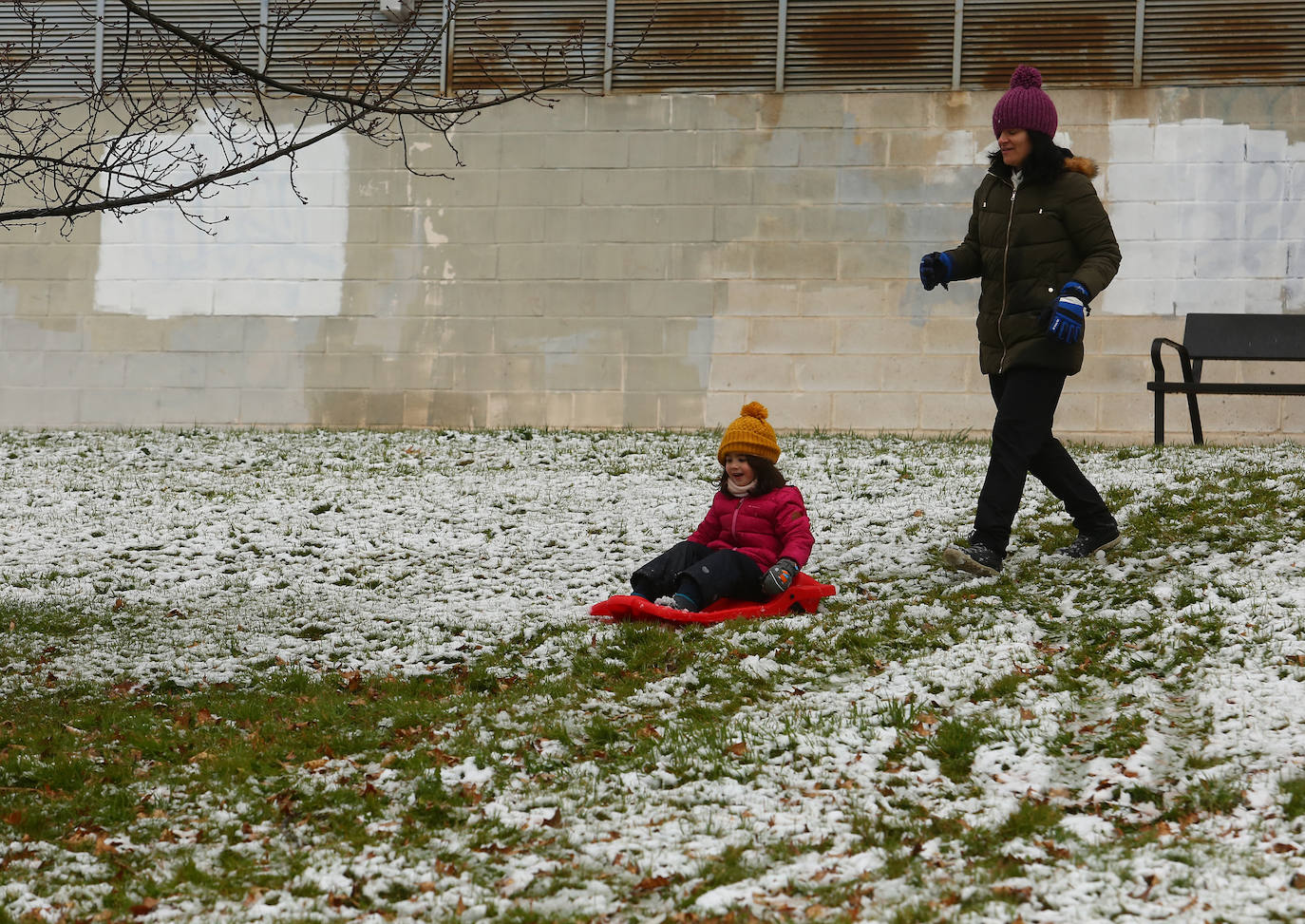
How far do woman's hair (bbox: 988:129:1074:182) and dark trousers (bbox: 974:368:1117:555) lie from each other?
0.83 metres

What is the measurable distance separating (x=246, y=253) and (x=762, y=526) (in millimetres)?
7699

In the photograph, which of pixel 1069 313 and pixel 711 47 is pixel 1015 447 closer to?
pixel 1069 313

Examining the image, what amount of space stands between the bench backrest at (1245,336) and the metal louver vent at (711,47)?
4073 millimetres

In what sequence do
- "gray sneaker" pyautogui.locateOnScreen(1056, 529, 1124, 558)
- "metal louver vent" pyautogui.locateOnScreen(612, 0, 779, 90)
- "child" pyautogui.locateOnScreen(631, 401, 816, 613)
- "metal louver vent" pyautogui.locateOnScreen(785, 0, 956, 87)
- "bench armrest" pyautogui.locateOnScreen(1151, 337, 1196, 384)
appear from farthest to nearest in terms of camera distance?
"metal louver vent" pyautogui.locateOnScreen(612, 0, 779, 90), "metal louver vent" pyautogui.locateOnScreen(785, 0, 956, 87), "bench armrest" pyautogui.locateOnScreen(1151, 337, 1196, 384), "gray sneaker" pyautogui.locateOnScreen(1056, 529, 1124, 558), "child" pyautogui.locateOnScreen(631, 401, 816, 613)

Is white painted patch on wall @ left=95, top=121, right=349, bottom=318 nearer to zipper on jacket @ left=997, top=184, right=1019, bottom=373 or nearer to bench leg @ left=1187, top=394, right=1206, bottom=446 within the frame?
bench leg @ left=1187, top=394, right=1206, bottom=446

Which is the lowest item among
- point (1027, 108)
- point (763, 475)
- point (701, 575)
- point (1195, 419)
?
point (701, 575)

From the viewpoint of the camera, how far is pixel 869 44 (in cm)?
1151

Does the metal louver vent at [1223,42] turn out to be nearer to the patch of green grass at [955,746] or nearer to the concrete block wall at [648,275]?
the concrete block wall at [648,275]

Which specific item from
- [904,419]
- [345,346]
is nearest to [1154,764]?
[904,419]

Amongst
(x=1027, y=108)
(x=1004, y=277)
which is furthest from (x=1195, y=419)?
(x=1027, y=108)

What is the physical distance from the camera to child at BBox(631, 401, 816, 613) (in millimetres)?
5477

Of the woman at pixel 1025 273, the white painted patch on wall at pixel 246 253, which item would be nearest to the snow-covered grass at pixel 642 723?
the woman at pixel 1025 273

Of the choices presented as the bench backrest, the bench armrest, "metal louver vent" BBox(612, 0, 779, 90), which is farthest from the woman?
"metal louver vent" BBox(612, 0, 779, 90)

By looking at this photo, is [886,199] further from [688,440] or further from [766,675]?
[766,675]
